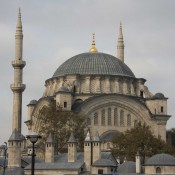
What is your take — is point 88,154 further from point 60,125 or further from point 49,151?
point 60,125

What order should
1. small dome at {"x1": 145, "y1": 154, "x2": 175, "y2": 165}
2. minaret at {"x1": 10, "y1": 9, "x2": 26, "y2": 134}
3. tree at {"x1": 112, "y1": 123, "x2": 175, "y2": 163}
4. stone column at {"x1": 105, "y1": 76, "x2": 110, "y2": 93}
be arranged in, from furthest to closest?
stone column at {"x1": 105, "y1": 76, "x2": 110, "y2": 93} < minaret at {"x1": 10, "y1": 9, "x2": 26, "y2": 134} < tree at {"x1": 112, "y1": 123, "x2": 175, "y2": 163} < small dome at {"x1": 145, "y1": 154, "x2": 175, "y2": 165}

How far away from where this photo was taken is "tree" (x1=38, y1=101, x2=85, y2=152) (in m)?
64.1

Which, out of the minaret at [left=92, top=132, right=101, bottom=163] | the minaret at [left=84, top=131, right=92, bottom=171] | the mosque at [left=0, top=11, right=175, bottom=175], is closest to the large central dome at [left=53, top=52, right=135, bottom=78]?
the mosque at [left=0, top=11, right=175, bottom=175]

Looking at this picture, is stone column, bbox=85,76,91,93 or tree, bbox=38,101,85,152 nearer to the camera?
tree, bbox=38,101,85,152

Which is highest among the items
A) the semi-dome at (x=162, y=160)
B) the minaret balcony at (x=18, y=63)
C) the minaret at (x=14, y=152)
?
the minaret balcony at (x=18, y=63)

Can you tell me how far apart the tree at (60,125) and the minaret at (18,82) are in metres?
2.38

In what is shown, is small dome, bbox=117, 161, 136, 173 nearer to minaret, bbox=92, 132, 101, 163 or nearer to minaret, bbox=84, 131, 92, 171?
minaret, bbox=92, 132, 101, 163

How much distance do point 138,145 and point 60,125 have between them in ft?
25.3

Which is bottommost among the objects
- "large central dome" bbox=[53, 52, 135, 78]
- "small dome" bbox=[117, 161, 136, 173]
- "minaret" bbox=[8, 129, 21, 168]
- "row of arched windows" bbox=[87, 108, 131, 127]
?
"small dome" bbox=[117, 161, 136, 173]

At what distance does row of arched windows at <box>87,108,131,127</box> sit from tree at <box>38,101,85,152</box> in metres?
4.84

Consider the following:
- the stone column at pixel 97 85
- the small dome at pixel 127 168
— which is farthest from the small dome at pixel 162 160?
the stone column at pixel 97 85

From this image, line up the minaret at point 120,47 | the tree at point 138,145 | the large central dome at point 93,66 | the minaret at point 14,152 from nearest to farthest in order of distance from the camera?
the minaret at point 14,152, the tree at point 138,145, the large central dome at point 93,66, the minaret at point 120,47

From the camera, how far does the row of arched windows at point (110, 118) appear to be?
71.6 m

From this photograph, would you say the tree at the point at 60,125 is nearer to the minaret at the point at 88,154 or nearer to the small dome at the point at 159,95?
the minaret at the point at 88,154
